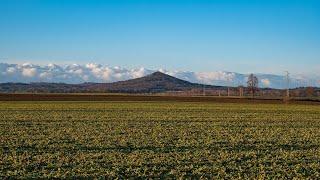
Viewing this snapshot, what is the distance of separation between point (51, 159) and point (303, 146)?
11875 mm

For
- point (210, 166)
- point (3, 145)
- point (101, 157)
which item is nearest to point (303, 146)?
point (210, 166)

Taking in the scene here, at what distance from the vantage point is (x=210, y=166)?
55.2 feet

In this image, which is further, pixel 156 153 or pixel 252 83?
pixel 252 83

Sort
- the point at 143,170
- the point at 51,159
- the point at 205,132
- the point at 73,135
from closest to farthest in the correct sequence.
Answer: the point at 143,170, the point at 51,159, the point at 73,135, the point at 205,132

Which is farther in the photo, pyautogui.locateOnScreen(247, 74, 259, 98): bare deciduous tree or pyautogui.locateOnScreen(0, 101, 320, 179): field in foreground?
pyautogui.locateOnScreen(247, 74, 259, 98): bare deciduous tree

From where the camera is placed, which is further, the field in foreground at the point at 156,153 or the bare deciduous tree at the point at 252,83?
the bare deciduous tree at the point at 252,83

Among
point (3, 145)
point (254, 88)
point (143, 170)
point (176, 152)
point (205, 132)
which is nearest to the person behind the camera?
point (143, 170)

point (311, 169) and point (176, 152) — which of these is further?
point (176, 152)

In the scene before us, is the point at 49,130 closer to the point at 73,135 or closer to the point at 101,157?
the point at 73,135

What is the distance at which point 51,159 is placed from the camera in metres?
18.0

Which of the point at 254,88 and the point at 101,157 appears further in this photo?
the point at 254,88

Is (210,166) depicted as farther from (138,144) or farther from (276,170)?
(138,144)

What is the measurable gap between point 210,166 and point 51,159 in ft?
18.8

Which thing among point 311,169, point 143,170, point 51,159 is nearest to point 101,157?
point 51,159
